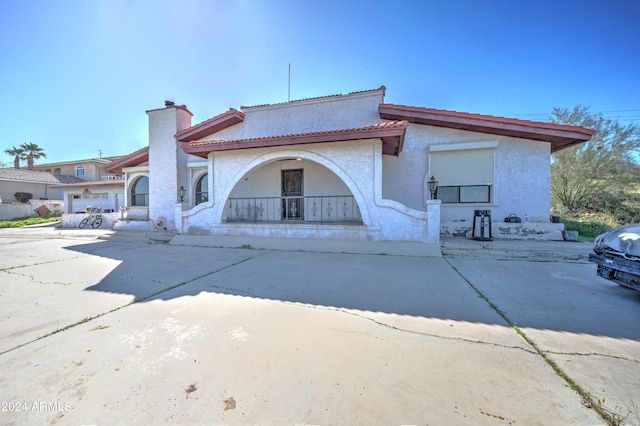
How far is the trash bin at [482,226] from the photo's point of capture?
7.74 meters

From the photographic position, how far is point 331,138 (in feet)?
24.8

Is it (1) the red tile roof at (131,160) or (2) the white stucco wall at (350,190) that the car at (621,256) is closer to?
(2) the white stucco wall at (350,190)

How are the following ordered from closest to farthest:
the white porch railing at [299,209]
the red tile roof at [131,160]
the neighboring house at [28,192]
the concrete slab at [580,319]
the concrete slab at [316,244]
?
the concrete slab at [580,319]
the concrete slab at [316,244]
the white porch railing at [299,209]
the red tile roof at [131,160]
the neighboring house at [28,192]

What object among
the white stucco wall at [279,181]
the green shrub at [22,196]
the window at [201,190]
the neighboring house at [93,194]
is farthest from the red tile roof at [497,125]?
the green shrub at [22,196]

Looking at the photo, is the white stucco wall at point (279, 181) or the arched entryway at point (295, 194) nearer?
the arched entryway at point (295, 194)

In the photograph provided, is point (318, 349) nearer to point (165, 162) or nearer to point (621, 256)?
point (621, 256)

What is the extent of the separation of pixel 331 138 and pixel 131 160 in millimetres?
11838

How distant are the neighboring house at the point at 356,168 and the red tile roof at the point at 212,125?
1.7 inches

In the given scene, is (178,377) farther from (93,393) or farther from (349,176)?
(349,176)

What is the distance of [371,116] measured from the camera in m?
9.99

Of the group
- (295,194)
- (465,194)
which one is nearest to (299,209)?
(295,194)

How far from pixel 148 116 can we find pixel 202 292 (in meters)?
11.5

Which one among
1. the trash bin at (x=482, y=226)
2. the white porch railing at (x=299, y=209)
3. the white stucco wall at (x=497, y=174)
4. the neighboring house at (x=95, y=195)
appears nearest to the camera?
the trash bin at (x=482, y=226)

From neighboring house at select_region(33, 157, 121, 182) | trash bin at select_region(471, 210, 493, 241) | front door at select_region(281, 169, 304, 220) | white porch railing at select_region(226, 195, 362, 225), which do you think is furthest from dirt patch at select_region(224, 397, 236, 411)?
neighboring house at select_region(33, 157, 121, 182)
